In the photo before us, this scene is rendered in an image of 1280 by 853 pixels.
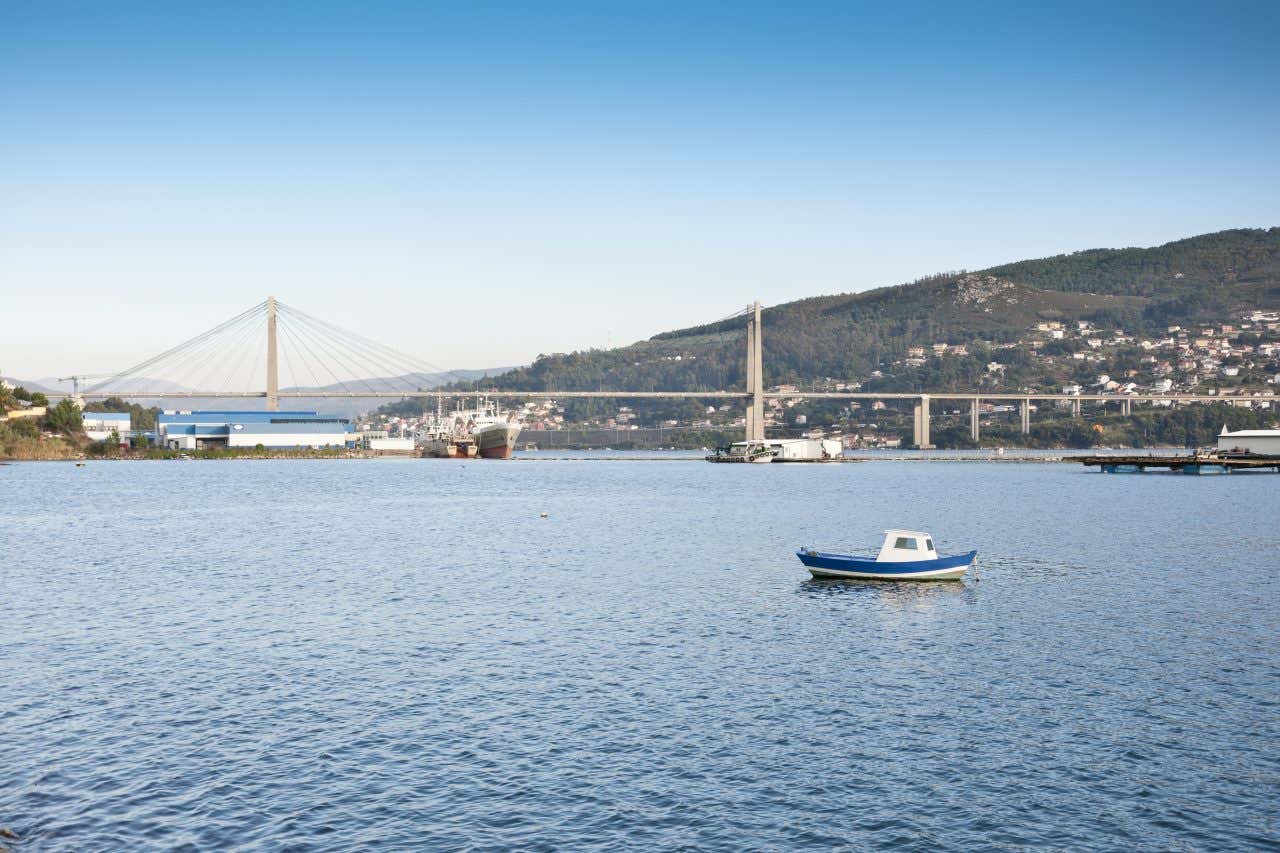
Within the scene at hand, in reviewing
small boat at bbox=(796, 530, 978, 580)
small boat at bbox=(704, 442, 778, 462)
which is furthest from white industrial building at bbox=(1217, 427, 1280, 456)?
small boat at bbox=(796, 530, 978, 580)

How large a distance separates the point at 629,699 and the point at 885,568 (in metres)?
21.7

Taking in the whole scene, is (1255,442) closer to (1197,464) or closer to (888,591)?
(1197,464)

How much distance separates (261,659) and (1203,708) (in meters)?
22.9

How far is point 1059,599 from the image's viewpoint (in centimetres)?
3875

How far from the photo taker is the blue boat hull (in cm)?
4300

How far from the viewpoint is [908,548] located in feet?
145

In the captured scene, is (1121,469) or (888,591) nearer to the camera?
(888,591)

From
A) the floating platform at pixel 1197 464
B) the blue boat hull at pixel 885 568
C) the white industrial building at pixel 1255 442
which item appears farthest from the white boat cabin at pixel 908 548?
the white industrial building at pixel 1255 442

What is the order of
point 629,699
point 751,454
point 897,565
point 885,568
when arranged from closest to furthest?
1. point 629,699
2. point 897,565
3. point 885,568
4. point 751,454

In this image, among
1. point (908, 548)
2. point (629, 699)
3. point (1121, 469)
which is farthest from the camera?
point (1121, 469)

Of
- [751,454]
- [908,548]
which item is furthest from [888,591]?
[751,454]

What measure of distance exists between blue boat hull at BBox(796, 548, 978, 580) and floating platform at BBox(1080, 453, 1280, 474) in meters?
106

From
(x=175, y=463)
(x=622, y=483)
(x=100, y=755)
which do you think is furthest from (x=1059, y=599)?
(x=175, y=463)

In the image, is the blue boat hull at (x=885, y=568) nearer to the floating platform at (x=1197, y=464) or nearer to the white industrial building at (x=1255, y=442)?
the floating platform at (x=1197, y=464)
